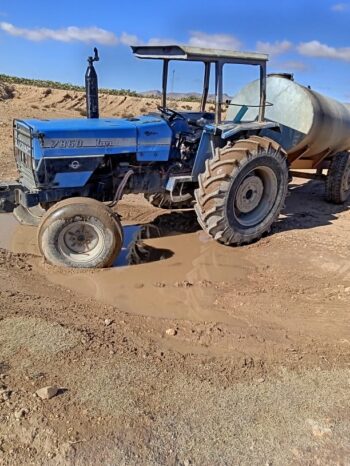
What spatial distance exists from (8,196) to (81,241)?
111 centimetres

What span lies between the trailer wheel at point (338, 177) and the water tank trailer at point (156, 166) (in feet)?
4.27

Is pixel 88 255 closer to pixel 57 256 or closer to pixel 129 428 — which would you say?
pixel 57 256

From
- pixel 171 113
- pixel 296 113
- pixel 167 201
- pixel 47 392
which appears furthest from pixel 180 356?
pixel 296 113

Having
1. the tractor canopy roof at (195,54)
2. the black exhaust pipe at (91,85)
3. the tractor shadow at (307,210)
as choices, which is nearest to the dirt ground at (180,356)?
the tractor shadow at (307,210)

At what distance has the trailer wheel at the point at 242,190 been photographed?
6.68 meters

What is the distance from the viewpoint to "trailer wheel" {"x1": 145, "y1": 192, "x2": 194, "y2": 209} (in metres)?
7.32

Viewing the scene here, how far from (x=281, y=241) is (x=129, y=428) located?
4.54 metres

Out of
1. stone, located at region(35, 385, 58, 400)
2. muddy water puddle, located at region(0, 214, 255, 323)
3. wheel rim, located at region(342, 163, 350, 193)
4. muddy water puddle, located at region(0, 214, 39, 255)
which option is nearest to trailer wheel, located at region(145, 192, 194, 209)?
muddy water puddle, located at region(0, 214, 255, 323)

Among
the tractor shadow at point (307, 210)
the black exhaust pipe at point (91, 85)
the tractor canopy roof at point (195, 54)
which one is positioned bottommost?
the tractor shadow at point (307, 210)

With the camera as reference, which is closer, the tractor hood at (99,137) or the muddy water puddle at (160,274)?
the muddy water puddle at (160,274)

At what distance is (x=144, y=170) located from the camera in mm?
6957

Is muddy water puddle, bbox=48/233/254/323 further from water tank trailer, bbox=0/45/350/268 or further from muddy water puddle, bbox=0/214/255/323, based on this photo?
water tank trailer, bbox=0/45/350/268

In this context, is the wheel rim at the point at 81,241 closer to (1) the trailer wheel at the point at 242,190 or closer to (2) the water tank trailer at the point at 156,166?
(2) the water tank trailer at the point at 156,166

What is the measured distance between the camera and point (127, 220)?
26.3 ft
